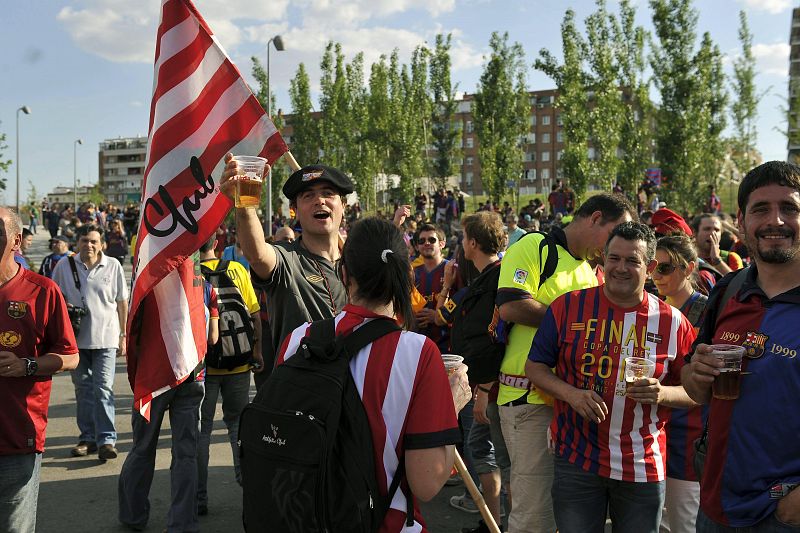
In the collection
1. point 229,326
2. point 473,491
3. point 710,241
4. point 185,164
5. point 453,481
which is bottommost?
point 453,481

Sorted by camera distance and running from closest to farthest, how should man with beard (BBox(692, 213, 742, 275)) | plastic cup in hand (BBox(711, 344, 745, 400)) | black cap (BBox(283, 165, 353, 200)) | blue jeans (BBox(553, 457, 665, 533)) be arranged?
plastic cup in hand (BBox(711, 344, 745, 400)) < blue jeans (BBox(553, 457, 665, 533)) < black cap (BBox(283, 165, 353, 200)) < man with beard (BBox(692, 213, 742, 275))

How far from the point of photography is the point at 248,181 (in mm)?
2924

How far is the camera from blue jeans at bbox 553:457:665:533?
3221 mm

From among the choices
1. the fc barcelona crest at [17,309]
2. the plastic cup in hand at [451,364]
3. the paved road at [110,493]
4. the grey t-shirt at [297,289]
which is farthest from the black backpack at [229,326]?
the plastic cup in hand at [451,364]

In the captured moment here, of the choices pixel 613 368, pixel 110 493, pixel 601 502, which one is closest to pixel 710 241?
pixel 613 368

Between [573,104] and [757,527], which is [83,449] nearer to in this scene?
[757,527]

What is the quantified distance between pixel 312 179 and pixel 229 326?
9.04ft

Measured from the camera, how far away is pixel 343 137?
142ft

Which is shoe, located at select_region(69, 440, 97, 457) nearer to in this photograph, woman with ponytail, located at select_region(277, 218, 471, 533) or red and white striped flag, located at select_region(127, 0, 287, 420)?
red and white striped flag, located at select_region(127, 0, 287, 420)

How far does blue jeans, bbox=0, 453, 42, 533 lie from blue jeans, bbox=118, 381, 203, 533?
49.8 inches

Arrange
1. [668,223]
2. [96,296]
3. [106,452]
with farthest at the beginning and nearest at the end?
1. [96,296]
2. [106,452]
3. [668,223]

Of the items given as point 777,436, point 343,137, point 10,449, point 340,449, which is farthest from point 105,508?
point 343,137

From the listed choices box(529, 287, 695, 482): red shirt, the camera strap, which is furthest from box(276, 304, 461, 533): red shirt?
the camera strap

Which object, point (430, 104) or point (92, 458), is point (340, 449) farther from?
point (430, 104)
